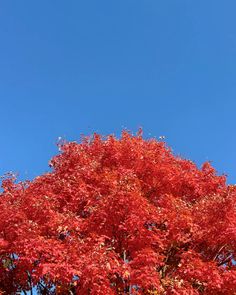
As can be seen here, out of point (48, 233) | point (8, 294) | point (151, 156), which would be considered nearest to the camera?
point (48, 233)

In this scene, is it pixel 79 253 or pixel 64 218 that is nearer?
pixel 79 253

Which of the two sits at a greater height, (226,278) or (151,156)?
(151,156)

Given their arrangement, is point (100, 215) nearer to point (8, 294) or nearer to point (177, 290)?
point (177, 290)

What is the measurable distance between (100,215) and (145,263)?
365cm

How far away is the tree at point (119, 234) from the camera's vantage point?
19.3 meters

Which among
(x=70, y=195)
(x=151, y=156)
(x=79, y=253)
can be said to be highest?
(x=151, y=156)

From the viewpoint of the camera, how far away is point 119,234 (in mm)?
21922

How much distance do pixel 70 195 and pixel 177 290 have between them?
962 cm

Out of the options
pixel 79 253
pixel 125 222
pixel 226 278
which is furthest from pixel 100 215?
pixel 226 278

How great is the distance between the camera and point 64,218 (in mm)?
21922

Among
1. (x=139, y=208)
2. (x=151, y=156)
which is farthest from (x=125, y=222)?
(x=151, y=156)

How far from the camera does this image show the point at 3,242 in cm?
2156

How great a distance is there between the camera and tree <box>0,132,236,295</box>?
1928 centimetres

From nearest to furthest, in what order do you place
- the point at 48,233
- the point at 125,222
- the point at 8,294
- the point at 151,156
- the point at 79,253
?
1. the point at 79,253
2. the point at 125,222
3. the point at 48,233
4. the point at 8,294
5. the point at 151,156
